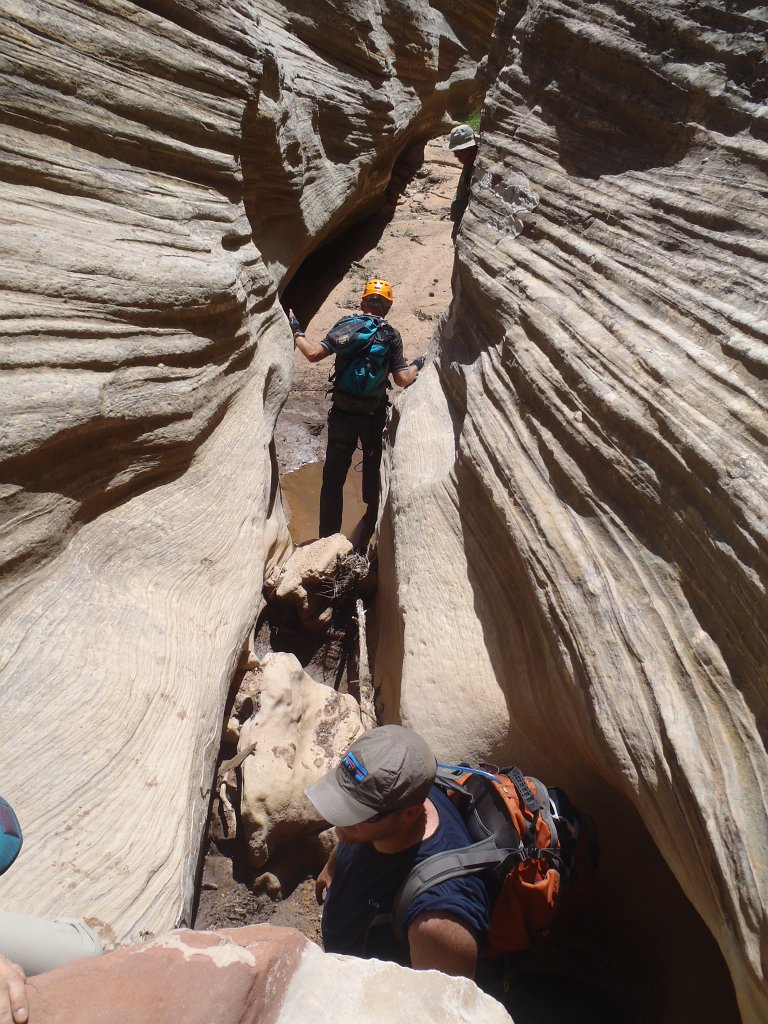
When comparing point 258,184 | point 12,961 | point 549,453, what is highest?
point 258,184

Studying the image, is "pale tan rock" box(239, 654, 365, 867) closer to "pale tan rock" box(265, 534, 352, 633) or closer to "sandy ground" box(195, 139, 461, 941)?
"pale tan rock" box(265, 534, 352, 633)

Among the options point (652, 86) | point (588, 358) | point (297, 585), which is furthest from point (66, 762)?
point (652, 86)

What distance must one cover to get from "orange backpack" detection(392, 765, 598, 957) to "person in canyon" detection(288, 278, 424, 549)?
353 cm

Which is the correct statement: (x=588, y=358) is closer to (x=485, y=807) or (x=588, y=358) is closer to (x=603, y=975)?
(x=485, y=807)

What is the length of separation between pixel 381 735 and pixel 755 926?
1.17m

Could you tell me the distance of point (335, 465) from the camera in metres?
5.89

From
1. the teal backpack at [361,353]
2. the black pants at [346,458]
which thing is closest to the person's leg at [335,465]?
the black pants at [346,458]

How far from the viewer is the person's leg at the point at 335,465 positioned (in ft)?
18.6

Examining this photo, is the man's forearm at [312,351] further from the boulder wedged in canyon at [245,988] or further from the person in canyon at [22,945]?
the boulder wedged in canyon at [245,988]

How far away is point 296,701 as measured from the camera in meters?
3.87

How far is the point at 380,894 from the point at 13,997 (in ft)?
3.76

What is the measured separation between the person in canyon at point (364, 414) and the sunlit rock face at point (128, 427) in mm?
498

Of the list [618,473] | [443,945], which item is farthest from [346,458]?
[443,945]

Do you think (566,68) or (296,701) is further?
(566,68)
